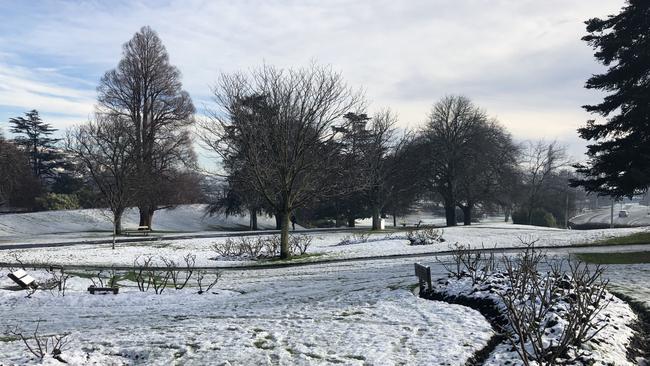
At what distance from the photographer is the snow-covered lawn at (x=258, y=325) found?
6.40 m

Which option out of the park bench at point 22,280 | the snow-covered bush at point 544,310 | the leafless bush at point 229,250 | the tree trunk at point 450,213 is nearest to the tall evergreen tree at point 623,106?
the snow-covered bush at point 544,310

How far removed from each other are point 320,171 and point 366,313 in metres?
13.6

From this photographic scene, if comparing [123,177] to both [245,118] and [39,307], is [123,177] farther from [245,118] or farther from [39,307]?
[39,307]

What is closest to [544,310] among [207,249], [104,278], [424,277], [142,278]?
[424,277]

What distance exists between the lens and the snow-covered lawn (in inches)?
252

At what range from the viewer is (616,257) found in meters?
Result: 17.5

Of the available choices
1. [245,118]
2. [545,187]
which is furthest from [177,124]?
[545,187]

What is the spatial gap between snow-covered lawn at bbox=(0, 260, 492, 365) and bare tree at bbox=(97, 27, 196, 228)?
25284 millimetres

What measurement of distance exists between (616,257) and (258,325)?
15060mm

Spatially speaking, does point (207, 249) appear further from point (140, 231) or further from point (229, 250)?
point (140, 231)

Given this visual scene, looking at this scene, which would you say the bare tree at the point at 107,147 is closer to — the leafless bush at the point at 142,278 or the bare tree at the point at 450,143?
the leafless bush at the point at 142,278

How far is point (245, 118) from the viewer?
2094cm

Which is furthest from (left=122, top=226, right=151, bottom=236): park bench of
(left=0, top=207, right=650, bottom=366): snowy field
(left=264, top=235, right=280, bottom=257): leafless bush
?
(left=0, top=207, right=650, bottom=366): snowy field

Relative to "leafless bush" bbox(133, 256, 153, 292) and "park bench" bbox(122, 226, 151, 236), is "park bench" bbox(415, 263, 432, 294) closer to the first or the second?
"leafless bush" bbox(133, 256, 153, 292)
